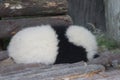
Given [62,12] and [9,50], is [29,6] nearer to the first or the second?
[62,12]

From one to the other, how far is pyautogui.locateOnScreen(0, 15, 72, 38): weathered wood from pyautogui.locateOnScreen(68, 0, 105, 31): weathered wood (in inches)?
43.8

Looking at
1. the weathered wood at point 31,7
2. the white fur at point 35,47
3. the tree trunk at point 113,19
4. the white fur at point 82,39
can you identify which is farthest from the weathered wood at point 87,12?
the white fur at point 35,47

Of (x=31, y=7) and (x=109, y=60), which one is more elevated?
(x=31, y=7)

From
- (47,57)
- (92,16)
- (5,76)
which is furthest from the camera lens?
(92,16)

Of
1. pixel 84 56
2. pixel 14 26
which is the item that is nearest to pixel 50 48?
pixel 84 56

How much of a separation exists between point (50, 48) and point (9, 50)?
367 mm

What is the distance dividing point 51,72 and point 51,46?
0.30 meters

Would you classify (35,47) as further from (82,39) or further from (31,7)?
(31,7)

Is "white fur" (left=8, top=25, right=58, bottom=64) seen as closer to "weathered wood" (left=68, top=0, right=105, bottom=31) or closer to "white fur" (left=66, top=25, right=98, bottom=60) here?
"white fur" (left=66, top=25, right=98, bottom=60)

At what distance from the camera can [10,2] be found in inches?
145

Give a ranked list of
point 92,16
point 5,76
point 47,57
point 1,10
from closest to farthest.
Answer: point 5,76 → point 47,57 → point 1,10 → point 92,16

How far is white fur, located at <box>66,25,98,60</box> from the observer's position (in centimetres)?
303

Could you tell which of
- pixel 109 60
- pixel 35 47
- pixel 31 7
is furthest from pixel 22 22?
pixel 109 60

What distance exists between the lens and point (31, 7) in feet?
12.3
